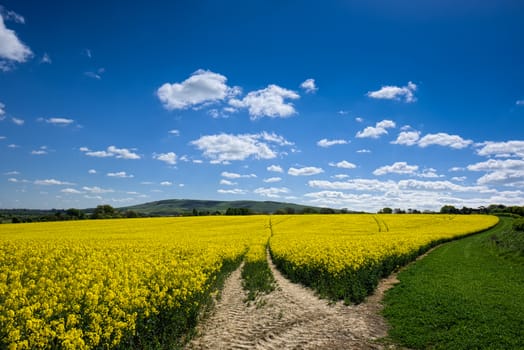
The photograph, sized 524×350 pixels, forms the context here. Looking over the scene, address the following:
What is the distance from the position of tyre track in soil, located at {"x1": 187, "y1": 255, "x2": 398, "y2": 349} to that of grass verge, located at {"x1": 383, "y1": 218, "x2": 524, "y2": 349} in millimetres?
665

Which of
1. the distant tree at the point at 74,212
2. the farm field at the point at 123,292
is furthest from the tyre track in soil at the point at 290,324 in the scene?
the distant tree at the point at 74,212

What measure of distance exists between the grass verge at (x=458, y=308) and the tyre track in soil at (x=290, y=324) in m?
0.67

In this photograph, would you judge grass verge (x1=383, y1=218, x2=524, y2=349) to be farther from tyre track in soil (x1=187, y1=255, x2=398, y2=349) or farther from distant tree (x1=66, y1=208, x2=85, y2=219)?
distant tree (x1=66, y1=208, x2=85, y2=219)

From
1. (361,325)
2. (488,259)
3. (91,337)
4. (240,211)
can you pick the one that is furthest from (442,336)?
(240,211)

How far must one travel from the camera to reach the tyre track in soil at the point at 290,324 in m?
8.84

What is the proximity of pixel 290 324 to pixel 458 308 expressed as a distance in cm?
500

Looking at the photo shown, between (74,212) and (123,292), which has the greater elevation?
(74,212)

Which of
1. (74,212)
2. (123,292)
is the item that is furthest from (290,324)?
(74,212)

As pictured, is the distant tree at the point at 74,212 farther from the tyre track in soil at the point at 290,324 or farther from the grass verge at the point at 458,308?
the grass verge at the point at 458,308

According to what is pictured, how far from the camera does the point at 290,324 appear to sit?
1036 centimetres

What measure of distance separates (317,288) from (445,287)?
4.89 metres

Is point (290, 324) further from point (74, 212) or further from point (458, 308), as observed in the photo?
point (74, 212)

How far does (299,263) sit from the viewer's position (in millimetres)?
17641

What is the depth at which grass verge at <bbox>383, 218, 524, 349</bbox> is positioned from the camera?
8.44 m
